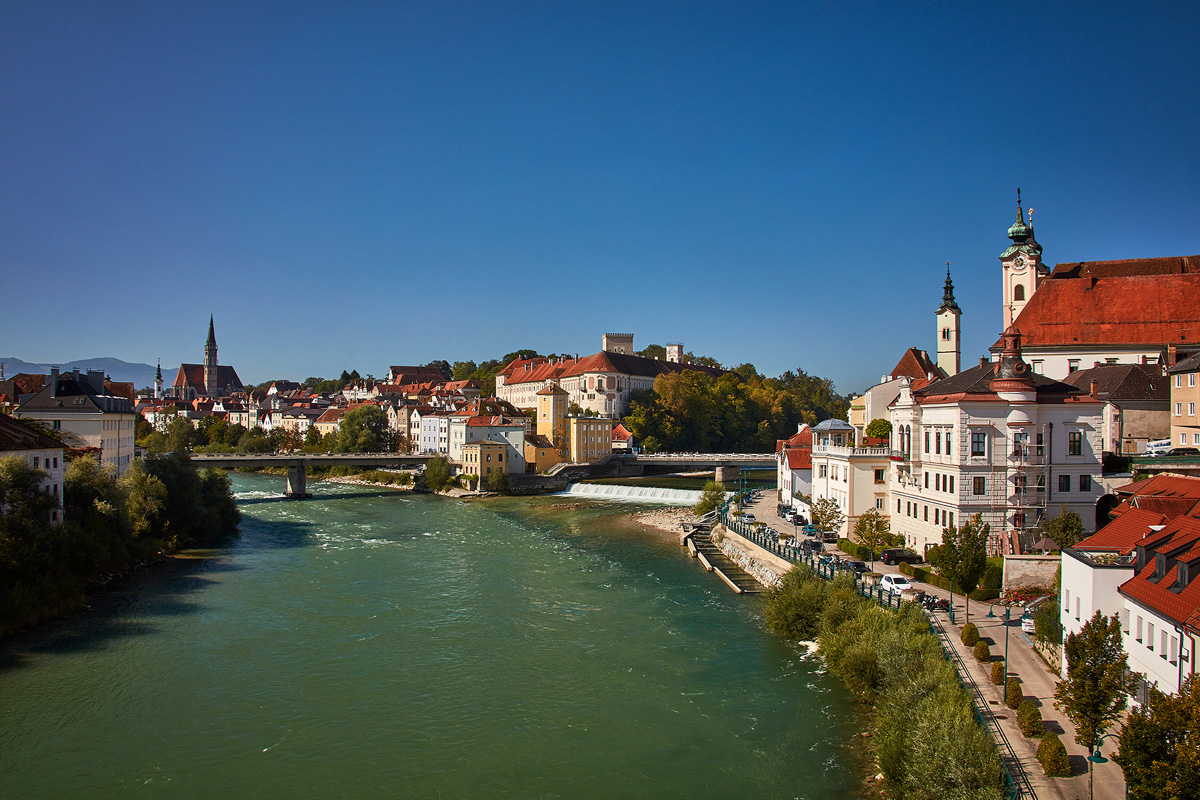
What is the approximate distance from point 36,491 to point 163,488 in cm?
1018

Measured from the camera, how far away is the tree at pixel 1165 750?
8.23 m

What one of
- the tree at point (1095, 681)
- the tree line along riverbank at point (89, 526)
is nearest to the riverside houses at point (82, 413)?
the tree line along riverbank at point (89, 526)

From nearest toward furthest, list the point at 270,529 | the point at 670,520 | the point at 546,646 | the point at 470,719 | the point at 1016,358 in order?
the point at 470,719 < the point at 546,646 < the point at 1016,358 < the point at 270,529 < the point at 670,520

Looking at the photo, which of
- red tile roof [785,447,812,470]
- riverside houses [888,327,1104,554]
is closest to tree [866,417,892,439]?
red tile roof [785,447,812,470]

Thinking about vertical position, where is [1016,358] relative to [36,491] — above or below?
above

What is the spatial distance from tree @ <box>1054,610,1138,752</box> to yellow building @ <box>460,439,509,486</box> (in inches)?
2044

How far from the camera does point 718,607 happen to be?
2416cm

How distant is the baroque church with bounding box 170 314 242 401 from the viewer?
147625 millimetres

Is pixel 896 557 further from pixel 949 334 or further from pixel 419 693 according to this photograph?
pixel 949 334

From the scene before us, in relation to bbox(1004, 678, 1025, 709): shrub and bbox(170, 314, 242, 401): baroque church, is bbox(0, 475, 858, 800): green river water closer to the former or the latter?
bbox(1004, 678, 1025, 709): shrub

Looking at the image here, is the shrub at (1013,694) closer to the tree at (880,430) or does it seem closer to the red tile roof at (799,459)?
the tree at (880,430)

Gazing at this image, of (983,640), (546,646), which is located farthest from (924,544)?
(546,646)

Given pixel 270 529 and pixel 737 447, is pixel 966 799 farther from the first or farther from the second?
pixel 737 447

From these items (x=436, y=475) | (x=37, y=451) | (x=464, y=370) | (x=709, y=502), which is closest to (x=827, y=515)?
(x=709, y=502)
